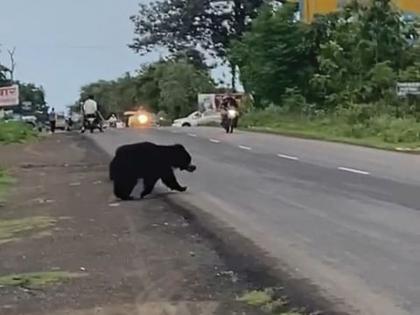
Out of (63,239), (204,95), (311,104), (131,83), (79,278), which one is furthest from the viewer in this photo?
(131,83)

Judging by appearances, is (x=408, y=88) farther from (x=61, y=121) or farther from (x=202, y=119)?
(x=61, y=121)

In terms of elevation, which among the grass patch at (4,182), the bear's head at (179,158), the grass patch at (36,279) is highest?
the bear's head at (179,158)

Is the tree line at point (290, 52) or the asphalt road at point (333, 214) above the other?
the tree line at point (290, 52)

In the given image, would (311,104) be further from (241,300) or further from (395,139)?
(241,300)

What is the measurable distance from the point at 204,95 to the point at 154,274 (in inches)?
3154

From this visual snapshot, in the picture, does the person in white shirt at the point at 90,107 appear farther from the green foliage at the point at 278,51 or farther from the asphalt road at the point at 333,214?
the asphalt road at the point at 333,214

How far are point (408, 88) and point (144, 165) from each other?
27.0 m

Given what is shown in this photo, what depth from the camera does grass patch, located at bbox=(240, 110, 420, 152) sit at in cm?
3384

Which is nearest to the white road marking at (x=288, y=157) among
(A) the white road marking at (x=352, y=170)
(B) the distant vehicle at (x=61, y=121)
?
(A) the white road marking at (x=352, y=170)

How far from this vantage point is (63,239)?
1279 cm

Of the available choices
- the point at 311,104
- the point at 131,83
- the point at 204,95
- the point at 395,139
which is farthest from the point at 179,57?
the point at 395,139

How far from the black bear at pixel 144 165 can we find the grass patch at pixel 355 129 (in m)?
13.7

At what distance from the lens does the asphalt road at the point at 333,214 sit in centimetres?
924

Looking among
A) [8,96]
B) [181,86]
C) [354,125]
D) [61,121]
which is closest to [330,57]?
[354,125]
